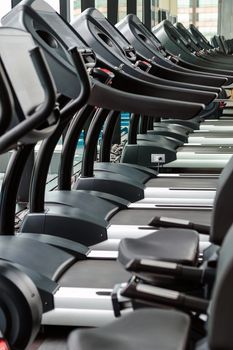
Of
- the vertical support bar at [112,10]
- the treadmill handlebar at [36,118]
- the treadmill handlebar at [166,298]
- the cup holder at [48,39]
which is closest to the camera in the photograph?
the treadmill handlebar at [166,298]

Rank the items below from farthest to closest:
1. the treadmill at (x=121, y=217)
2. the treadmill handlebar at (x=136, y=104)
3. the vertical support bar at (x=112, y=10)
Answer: the vertical support bar at (x=112, y=10)
the treadmill at (x=121, y=217)
the treadmill handlebar at (x=136, y=104)

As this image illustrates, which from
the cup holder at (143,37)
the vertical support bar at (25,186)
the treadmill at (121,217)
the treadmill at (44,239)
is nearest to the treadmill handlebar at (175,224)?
the treadmill at (44,239)

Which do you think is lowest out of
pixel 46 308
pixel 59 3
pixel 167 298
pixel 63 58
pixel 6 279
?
pixel 46 308

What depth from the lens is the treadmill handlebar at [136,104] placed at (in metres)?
3.35

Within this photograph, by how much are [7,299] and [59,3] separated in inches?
173

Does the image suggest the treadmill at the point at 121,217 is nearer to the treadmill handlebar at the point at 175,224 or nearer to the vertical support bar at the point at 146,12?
the treadmill handlebar at the point at 175,224

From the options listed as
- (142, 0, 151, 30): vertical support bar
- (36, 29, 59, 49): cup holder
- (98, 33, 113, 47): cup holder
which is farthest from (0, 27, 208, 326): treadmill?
(142, 0, 151, 30): vertical support bar

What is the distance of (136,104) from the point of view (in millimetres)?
3434

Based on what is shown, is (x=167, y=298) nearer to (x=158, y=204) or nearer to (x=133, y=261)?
(x=133, y=261)

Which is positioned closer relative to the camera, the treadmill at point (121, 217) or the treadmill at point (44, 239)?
the treadmill at point (44, 239)

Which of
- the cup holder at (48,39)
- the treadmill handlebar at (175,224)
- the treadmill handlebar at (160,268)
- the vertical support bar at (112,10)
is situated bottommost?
the treadmill handlebar at (175,224)

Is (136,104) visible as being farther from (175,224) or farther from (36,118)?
(36,118)

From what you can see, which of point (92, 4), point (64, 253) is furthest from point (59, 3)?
point (64, 253)

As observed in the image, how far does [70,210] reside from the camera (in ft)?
13.0
